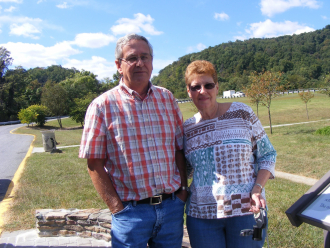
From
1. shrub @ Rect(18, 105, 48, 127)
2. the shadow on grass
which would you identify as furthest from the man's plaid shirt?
shrub @ Rect(18, 105, 48, 127)

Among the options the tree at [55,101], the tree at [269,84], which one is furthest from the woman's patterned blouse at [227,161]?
the tree at [55,101]

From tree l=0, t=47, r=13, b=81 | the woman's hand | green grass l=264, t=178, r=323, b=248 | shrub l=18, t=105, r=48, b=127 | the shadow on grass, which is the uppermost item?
tree l=0, t=47, r=13, b=81

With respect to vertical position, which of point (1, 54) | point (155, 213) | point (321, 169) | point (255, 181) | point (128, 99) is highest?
point (1, 54)

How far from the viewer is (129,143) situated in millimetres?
2043

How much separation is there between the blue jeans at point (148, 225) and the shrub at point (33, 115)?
112 ft

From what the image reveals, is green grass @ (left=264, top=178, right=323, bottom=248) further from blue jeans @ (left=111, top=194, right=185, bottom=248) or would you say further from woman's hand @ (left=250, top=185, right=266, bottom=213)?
blue jeans @ (left=111, top=194, right=185, bottom=248)

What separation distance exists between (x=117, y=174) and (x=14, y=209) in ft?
14.6

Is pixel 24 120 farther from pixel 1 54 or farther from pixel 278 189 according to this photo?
pixel 278 189

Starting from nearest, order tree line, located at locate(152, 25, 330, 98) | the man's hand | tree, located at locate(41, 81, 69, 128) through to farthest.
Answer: the man's hand < tree, located at locate(41, 81, 69, 128) < tree line, located at locate(152, 25, 330, 98)

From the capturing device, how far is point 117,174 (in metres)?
Result: 2.09

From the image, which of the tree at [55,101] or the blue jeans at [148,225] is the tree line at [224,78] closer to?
the tree at [55,101]

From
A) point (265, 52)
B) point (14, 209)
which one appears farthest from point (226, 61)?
point (14, 209)

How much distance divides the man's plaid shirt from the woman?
26 cm

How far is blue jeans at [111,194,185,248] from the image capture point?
204cm
